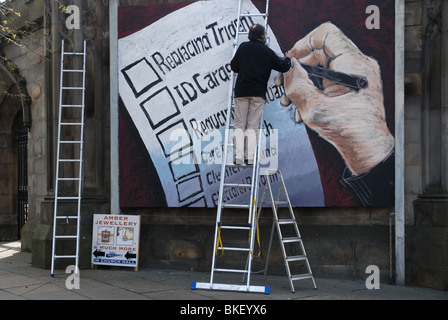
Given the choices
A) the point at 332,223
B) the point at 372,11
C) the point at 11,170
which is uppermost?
the point at 372,11

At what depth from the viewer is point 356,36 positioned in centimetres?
786

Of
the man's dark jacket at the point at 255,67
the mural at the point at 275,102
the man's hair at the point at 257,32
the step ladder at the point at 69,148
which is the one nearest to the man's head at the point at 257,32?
the man's hair at the point at 257,32

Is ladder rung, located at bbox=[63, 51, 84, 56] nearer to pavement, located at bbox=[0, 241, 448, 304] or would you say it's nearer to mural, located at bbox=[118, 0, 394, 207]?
mural, located at bbox=[118, 0, 394, 207]

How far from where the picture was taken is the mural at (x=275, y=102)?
7.79 metres

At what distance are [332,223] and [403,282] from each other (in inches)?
53.0

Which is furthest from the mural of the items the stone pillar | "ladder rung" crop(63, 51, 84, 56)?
"ladder rung" crop(63, 51, 84, 56)

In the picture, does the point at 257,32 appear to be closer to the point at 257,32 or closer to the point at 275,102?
the point at 257,32

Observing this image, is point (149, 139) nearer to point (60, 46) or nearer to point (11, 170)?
point (60, 46)

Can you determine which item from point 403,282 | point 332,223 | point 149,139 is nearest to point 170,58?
point 149,139

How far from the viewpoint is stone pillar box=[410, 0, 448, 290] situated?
7.45m

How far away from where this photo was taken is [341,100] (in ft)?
25.8

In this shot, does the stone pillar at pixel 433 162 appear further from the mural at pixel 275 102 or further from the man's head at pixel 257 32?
the man's head at pixel 257 32
